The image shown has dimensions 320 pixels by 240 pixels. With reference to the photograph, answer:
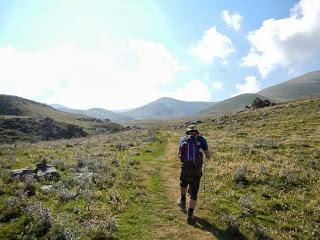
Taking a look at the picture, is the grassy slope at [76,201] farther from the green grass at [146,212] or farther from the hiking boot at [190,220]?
the hiking boot at [190,220]

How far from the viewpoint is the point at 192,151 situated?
15.3 metres

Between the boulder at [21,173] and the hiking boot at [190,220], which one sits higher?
the boulder at [21,173]

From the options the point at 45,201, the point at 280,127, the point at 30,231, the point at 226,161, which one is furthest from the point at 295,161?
the point at 280,127

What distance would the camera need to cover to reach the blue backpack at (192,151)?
15305 millimetres

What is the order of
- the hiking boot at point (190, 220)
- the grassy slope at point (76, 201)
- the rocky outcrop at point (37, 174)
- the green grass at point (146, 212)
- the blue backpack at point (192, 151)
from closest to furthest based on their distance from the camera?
the grassy slope at point (76, 201) → the green grass at point (146, 212) → the hiking boot at point (190, 220) → the blue backpack at point (192, 151) → the rocky outcrop at point (37, 174)

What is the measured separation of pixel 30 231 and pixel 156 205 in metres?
5.44

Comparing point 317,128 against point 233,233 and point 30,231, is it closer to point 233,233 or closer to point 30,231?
point 233,233

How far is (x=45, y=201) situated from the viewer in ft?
53.2

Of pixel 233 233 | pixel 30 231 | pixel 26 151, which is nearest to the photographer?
pixel 30 231

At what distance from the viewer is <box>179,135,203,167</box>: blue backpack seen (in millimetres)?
15305

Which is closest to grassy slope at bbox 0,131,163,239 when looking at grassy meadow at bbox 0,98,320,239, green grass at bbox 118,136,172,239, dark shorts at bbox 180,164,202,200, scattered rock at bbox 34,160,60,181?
grassy meadow at bbox 0,98,320,239

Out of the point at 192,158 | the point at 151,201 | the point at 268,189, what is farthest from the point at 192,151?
the point at 268,189

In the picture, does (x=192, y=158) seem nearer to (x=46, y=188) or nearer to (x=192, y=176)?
(x=192, y=176)

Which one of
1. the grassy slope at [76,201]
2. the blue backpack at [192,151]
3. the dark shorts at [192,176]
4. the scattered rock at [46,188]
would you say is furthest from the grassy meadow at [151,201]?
the blue backpack at [192,151]
